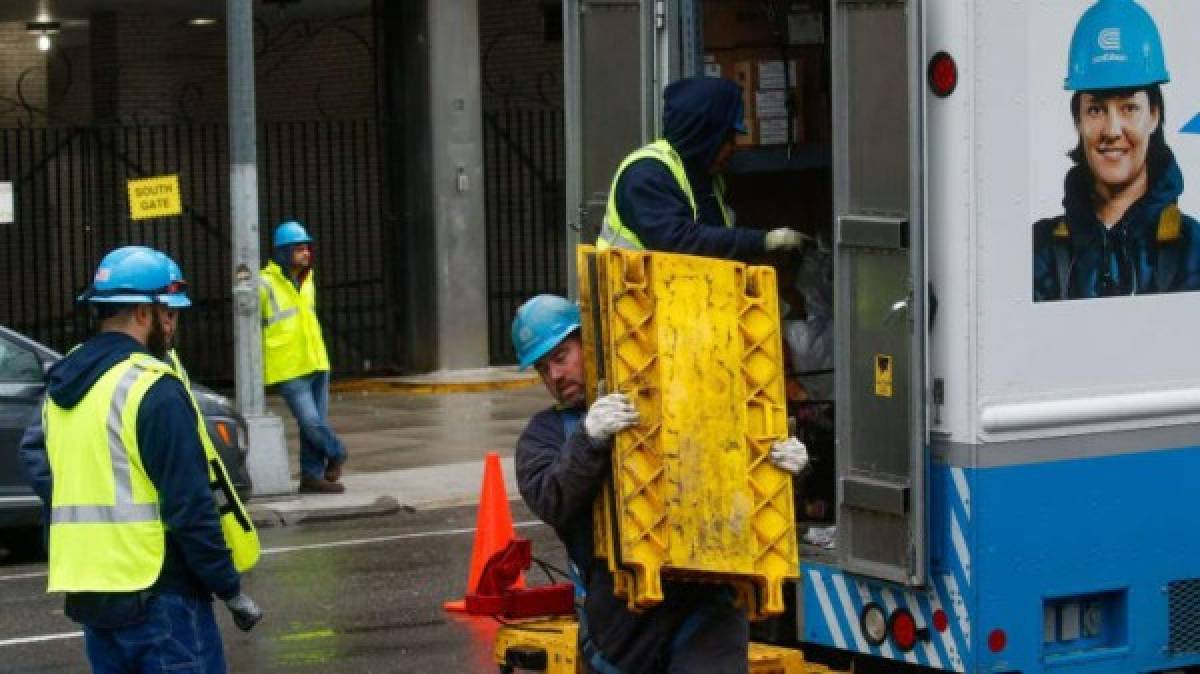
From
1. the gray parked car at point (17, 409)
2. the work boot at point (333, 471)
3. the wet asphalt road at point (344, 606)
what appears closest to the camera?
the wet asphalt road at point (344, 606)

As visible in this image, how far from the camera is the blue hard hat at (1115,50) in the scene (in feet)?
21.9

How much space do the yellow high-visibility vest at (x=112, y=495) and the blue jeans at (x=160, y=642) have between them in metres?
0.11

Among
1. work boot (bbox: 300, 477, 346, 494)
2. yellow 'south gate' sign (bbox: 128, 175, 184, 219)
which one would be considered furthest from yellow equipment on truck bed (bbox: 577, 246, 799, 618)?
yellow 'south gate' sign (bbox: 128, 175, 184, 219)

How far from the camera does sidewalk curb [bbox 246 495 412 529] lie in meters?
15.2

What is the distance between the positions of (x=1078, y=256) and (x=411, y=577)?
21.8ft

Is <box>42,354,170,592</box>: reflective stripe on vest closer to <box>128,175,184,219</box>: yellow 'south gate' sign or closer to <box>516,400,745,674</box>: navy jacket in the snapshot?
<box>516,400,745,674</box>: navy jacket

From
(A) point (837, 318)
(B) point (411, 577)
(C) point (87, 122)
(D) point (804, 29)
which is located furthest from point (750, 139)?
(C) point (87, 122)

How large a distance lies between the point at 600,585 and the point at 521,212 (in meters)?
19.5

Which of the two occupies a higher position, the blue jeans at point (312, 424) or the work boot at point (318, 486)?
the blue jeans at point (312, 424)

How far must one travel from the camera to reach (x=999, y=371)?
652cm

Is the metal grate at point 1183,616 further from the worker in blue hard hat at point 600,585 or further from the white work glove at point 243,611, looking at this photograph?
the white work glove at point 243,611

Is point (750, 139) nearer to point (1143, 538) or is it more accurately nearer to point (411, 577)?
point (1143, 538)

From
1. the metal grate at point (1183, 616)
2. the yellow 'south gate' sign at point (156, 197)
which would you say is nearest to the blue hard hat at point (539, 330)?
the metal grate at point (1183, 616)

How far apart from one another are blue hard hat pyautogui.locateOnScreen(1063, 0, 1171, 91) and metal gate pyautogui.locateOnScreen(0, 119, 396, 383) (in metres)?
16.9
